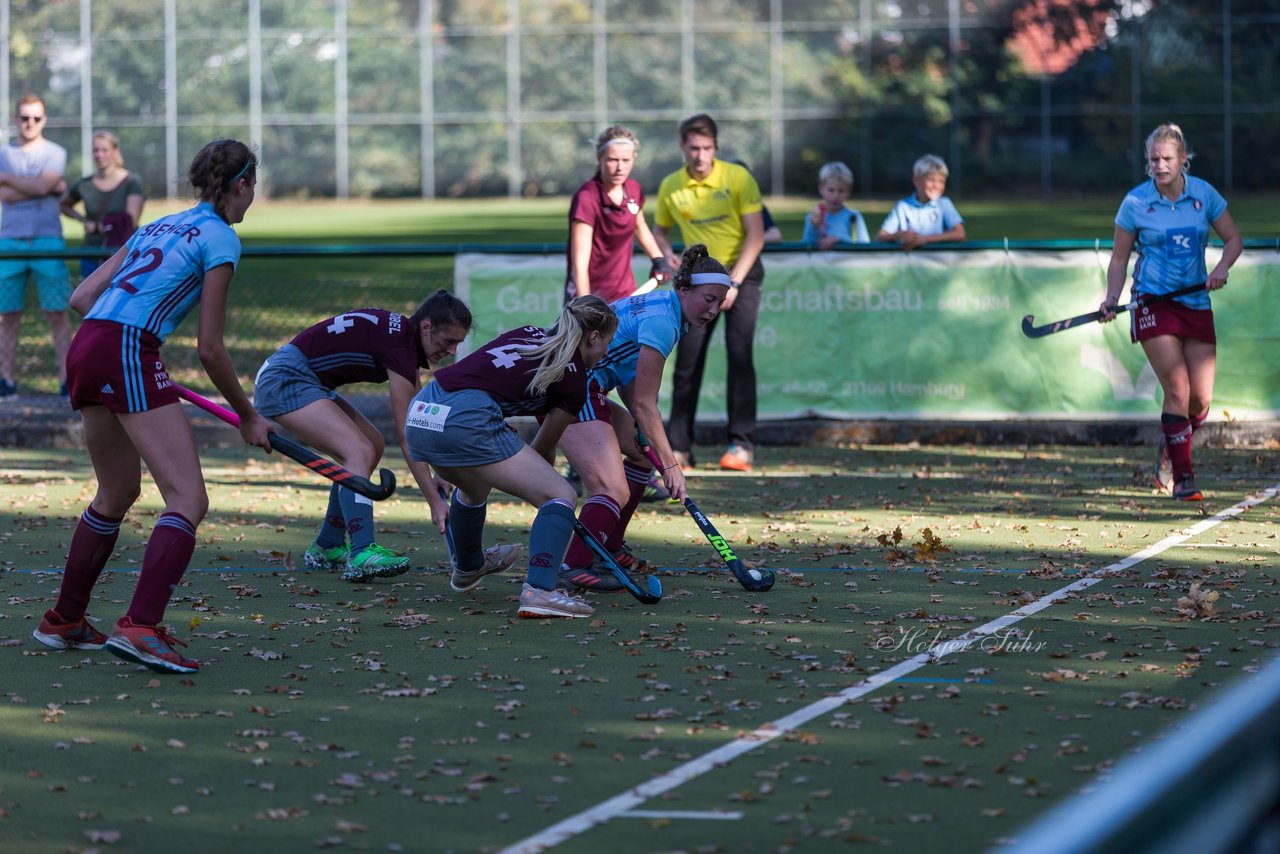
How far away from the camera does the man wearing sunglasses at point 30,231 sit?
44.9 ft

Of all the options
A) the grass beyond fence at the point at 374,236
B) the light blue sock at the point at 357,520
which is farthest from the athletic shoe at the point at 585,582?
the grass beyond fence at the point at 374,236

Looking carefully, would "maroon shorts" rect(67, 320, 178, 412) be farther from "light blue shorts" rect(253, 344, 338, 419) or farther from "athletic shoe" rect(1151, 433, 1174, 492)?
"athletic shoe" rect(1151, 433, 1174, 492)

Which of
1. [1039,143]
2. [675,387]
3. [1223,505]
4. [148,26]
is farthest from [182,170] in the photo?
[1223,505]

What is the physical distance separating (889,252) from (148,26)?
31299 millimetres

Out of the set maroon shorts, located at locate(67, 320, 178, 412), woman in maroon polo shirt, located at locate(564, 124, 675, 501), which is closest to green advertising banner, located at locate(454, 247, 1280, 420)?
woman in maroon polo shirt, located at locate(564, 124, 675, 501)

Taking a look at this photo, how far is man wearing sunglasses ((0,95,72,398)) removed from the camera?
44.9 feet

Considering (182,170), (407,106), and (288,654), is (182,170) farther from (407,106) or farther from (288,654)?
(288,654)

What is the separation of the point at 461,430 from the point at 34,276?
8.36m

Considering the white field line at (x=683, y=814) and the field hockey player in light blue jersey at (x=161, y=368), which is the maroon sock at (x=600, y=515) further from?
the white field line at (x=683, y=814)

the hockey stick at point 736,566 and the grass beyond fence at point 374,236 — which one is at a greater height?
the grass beyond fence at point 374,236

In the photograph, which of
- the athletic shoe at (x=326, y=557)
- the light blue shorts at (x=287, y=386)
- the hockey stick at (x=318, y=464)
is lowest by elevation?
the athletic shoe at (x=326, y=557)

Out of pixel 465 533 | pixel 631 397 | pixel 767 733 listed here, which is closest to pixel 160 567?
pixel 465 533

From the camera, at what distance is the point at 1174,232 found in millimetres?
9719

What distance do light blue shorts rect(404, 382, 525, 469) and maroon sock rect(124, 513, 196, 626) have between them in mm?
1078
